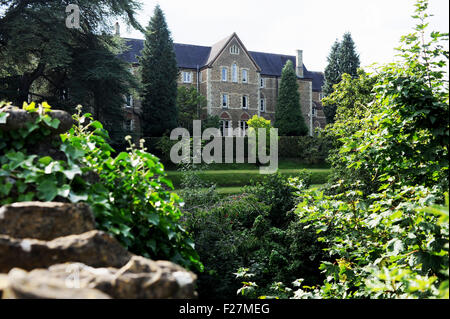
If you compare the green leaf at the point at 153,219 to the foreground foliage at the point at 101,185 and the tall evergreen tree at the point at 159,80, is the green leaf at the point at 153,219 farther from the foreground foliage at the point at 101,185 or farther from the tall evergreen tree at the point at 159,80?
the tall evergreen tree at the point at 159,80

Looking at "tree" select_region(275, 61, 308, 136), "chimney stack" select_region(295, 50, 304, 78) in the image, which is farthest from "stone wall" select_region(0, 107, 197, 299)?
"chimney stack" select_region(295, 50, 304, 78)

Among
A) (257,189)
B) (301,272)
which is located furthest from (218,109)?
(301,272)

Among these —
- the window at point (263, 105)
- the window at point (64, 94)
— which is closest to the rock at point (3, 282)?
the window at point (64, 94)

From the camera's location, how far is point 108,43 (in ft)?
78.6

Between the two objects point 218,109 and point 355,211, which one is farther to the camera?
point 218,109

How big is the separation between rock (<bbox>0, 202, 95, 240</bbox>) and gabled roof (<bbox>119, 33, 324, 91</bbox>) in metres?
40.0

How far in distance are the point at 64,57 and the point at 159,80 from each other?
13589 mm

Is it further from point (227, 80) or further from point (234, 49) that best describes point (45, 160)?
point (234, 49)

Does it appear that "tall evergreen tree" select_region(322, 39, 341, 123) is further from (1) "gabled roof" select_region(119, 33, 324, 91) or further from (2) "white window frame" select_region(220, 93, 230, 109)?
(2) "white window frame" select_region(220, 93, 230, 109)

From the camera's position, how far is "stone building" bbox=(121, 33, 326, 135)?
144 ft

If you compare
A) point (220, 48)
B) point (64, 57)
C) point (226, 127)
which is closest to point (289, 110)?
point (226, 127)

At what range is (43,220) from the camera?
7.63 feet

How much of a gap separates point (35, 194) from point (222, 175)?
2111 cm
